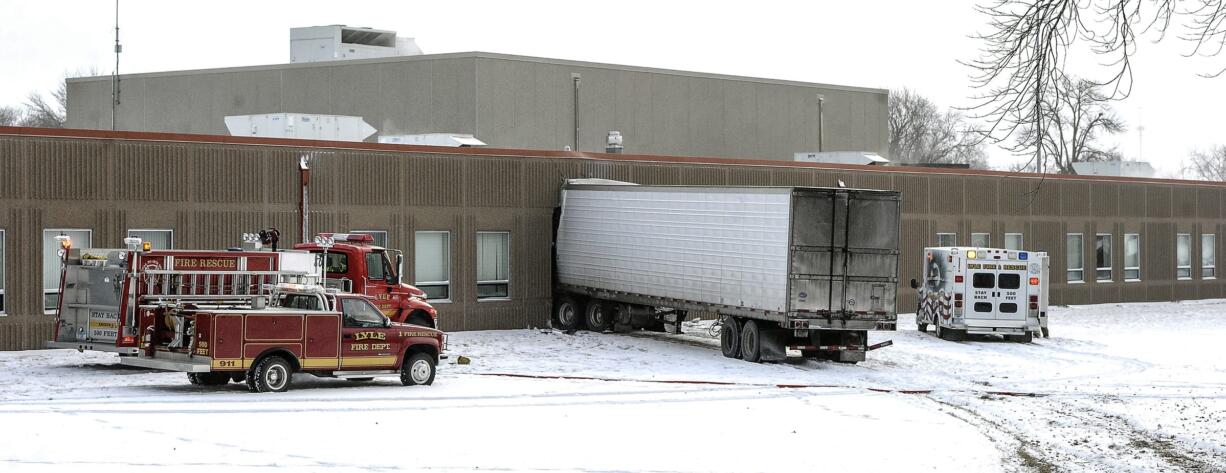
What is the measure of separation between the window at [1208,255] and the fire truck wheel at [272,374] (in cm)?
3786

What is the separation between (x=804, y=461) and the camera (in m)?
16.2

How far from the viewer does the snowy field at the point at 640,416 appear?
15.5 meters

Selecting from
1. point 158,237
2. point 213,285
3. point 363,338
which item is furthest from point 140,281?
point 158,237

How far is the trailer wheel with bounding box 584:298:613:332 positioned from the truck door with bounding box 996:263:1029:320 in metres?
9.03

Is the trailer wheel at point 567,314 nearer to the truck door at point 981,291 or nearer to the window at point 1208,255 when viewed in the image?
the truck door at point 981,291

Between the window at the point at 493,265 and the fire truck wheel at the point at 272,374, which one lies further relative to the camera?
the window at the point at 493,265

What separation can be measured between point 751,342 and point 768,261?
1.81 meters

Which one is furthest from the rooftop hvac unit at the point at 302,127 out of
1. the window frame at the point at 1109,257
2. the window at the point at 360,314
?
the window frame at the point at 1109,257

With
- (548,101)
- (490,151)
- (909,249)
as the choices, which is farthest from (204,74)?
(909,249)

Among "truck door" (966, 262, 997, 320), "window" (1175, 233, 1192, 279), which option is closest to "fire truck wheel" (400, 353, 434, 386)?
"truck door" (966, 262, 997, 320)

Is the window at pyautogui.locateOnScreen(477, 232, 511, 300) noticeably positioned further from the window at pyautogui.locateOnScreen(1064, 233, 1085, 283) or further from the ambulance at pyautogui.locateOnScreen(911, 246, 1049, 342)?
the window at pyautogui.locateOnScreen(1064, 233, 1085, 283)

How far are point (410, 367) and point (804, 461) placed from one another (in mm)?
7964

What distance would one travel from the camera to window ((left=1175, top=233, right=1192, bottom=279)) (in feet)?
157

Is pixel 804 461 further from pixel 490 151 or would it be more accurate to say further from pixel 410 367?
pixel 490 151
